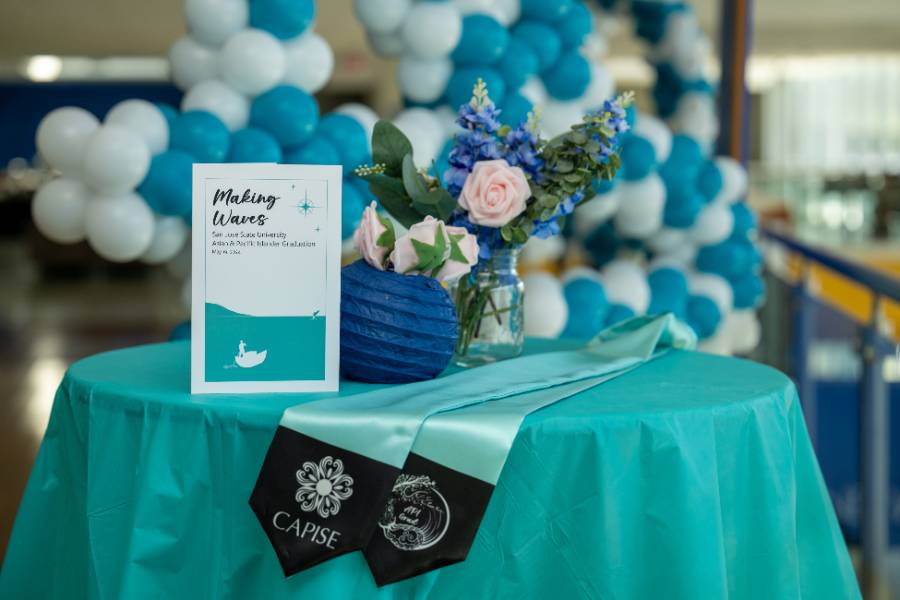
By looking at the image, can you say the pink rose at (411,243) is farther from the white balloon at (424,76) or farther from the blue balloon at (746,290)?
the blue balloon at (746,290)

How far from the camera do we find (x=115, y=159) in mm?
2615

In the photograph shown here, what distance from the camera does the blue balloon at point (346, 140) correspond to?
2859 mm

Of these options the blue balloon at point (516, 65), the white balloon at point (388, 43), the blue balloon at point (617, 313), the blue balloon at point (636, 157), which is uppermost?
the white balloon at point (388, 43)

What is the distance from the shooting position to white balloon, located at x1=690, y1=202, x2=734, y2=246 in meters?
3.75

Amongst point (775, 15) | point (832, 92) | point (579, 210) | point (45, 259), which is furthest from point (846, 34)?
point (579, 210)

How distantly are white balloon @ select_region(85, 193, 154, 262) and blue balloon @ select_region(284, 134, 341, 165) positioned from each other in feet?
1.27

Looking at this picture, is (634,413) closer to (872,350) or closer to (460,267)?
(460,267)

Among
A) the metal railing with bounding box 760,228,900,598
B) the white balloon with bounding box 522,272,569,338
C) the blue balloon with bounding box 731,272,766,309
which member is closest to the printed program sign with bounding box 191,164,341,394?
the white balloon with bounding box 522,272,569,338

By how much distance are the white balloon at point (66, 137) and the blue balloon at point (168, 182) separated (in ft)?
0.58

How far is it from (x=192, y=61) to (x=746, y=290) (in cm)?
214

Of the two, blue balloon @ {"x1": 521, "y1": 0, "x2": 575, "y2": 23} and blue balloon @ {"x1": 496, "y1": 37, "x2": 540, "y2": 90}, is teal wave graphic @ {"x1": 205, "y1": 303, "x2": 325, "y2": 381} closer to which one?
blue balloon @ {"x1": 496, "y1": 37, "x2": 540, "y2": 90}

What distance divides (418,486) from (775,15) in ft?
42.5

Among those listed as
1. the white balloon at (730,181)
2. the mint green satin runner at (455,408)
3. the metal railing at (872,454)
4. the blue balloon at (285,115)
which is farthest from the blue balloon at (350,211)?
the white balloon at (730,181)

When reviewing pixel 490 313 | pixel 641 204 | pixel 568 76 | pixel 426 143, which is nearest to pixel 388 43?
pixel 426 143
